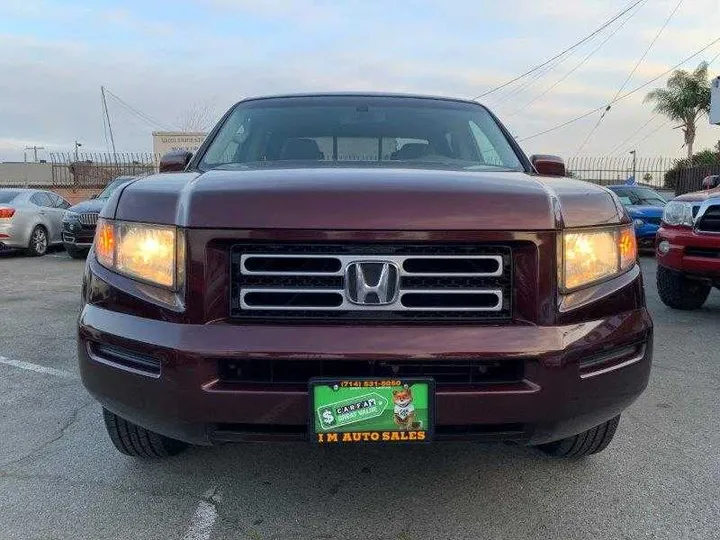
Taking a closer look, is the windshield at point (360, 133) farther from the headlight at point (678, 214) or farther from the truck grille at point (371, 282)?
the headlight at point (678, 214)

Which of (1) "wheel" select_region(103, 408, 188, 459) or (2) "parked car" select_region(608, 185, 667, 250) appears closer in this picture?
(1) "wheel" select_region(103, 408, 188, 459)

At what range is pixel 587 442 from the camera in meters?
2.75

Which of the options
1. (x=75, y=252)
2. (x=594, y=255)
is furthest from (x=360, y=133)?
(x=75, y=252)

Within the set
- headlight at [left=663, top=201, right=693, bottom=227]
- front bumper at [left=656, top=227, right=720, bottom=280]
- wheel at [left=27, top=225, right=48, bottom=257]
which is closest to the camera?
front bumper at [left=656, top=227, right=720, bottom=280]

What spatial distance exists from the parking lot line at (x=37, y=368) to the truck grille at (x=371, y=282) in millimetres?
2744

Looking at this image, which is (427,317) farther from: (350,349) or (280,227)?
(280,227)

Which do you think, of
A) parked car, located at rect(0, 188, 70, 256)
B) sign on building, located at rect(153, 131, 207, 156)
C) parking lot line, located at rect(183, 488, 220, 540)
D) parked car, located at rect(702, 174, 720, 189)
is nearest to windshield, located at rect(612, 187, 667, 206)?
parked car, located at rect(702, 174, 720, 189)

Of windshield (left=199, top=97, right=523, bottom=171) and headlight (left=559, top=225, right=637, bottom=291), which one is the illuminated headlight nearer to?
windshield (left=199, top=97, right=523, bottom=171)

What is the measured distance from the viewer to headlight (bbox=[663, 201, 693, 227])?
6043 mm

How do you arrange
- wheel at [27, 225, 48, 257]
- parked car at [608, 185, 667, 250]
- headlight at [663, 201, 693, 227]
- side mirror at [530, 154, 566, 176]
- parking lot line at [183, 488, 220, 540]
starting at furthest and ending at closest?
wheel at [27, 225, 48, 257]
parked car at [608, 185, 667, 250]
headlight at [663, 201, 693, 227]
side mirror at [530, 154, 566, 176]
parking lot line at [183, 488, 220, 540]

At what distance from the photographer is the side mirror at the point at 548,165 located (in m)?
3.23

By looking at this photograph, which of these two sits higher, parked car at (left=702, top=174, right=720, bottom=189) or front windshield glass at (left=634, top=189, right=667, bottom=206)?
parked car at (left=702, top=174, right=720, bottom=189)

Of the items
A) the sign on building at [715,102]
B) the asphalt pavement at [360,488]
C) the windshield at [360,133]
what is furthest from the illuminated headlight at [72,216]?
the sign on building at [715,102]

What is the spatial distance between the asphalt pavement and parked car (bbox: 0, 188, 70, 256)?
33.8 ft
